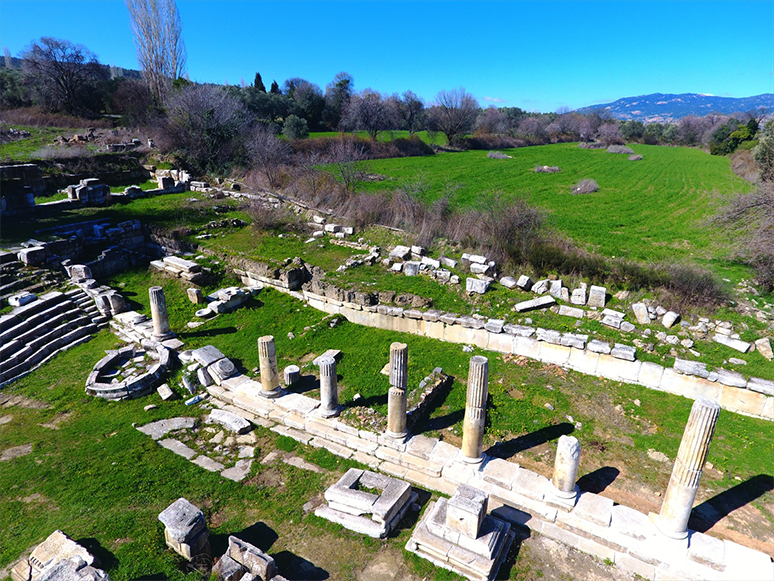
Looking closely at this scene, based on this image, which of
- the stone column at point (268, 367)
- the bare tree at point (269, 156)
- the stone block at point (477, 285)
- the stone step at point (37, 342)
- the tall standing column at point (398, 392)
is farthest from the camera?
the bare tree at point (269, 156)

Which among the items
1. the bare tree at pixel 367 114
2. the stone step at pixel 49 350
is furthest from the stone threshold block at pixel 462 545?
the bare tree at pixel 367 114

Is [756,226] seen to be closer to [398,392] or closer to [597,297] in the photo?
[597,297]

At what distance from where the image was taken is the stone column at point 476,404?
318 inches

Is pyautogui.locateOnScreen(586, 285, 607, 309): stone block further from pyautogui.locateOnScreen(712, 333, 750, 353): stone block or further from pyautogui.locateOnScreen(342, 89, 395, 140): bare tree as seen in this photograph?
pyautogui.locateOnScreen(342, 89, 395, 140): bare tree

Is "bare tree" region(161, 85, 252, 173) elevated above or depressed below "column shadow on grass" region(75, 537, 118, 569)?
above

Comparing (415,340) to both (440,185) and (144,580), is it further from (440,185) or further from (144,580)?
(440,185)

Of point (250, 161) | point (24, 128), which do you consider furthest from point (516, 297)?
point (24, 128)

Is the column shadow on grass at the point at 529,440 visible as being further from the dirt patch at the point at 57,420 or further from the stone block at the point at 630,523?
the dirt patch at the point at 57,420

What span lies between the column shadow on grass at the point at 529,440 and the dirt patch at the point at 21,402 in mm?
10573

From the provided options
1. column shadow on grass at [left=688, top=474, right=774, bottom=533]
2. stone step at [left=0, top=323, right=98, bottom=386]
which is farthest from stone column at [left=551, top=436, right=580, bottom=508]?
stone step at [left=0, top=323, right=98, bottom=386]

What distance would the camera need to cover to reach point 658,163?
1913 inches

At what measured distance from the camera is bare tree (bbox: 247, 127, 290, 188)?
26.7 metres

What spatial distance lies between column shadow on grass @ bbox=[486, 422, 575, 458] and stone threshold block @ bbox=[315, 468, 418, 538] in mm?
2121

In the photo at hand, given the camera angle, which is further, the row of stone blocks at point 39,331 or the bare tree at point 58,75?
the bare tree at point 58,75
